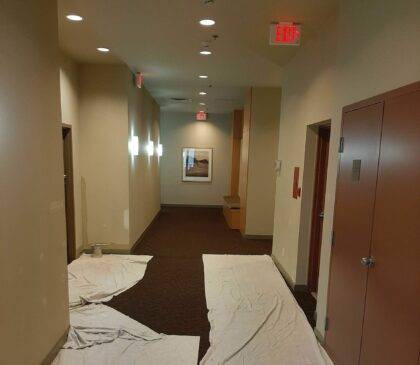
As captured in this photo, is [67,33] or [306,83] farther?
[306,83]

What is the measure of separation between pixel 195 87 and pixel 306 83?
288cm

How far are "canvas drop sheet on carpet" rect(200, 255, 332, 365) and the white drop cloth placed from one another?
104 centimetres

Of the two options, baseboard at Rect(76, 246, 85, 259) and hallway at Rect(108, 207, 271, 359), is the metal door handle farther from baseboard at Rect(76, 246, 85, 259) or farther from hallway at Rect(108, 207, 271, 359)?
baseboard at Rect(76, 246, 85, 259)

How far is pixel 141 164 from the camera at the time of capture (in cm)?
583

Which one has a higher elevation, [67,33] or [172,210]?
[67,33]

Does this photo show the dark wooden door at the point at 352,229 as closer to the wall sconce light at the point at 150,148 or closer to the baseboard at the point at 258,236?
the baseboard at the point at 258,236

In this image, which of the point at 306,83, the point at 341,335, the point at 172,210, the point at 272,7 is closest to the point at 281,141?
the point at 306,83

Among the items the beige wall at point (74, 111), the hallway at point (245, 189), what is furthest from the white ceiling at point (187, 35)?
the beige wall at point (74, 111)

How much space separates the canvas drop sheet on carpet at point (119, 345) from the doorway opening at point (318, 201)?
5.78ft

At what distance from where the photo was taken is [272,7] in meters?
2.61

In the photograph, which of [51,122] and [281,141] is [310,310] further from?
[51,122]

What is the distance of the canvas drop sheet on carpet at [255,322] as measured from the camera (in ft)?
8.09

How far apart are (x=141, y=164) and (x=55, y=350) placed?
383 cm

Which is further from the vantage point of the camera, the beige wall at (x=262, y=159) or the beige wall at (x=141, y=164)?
the beige wall at (x=262, y=159)
